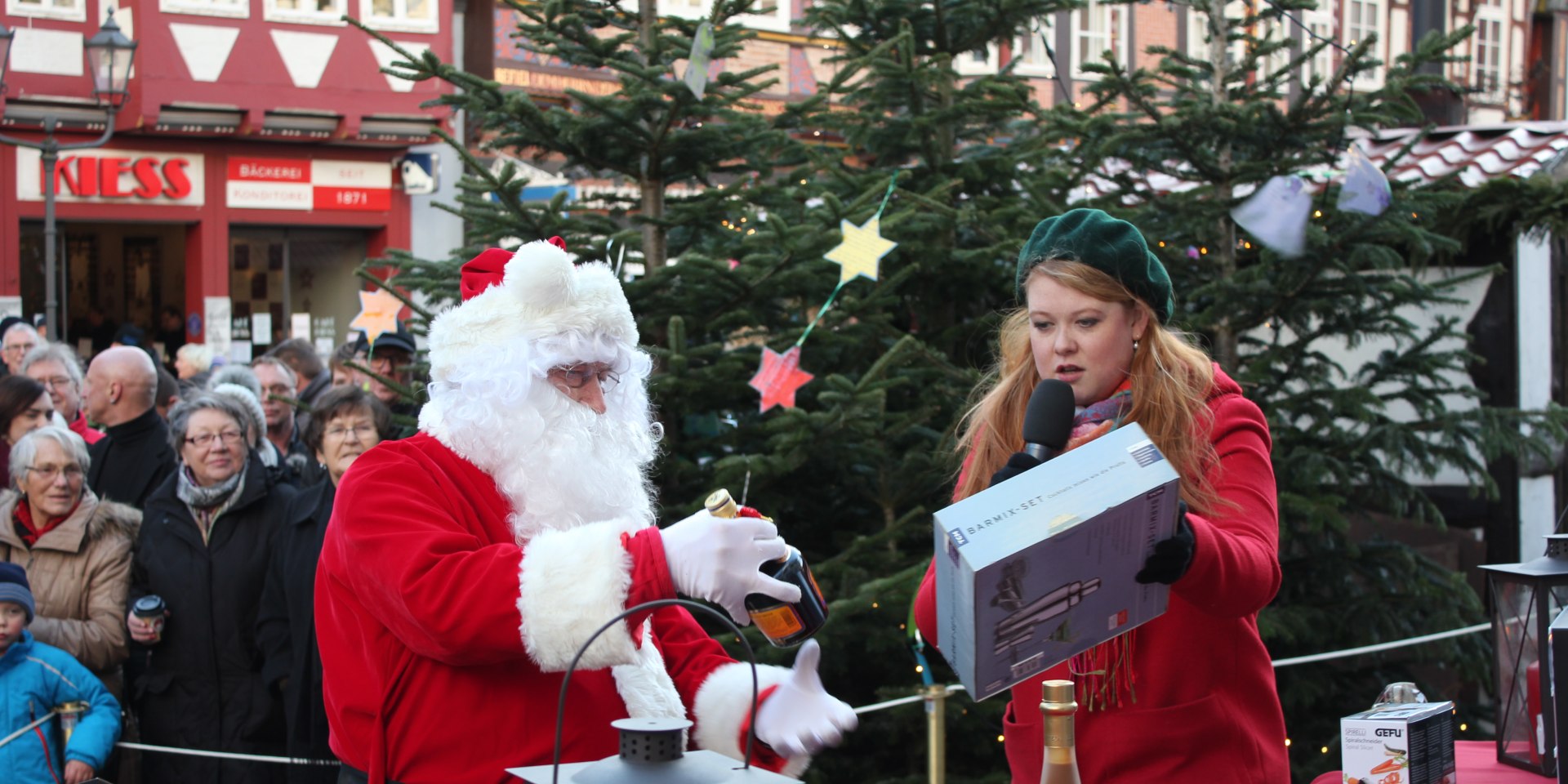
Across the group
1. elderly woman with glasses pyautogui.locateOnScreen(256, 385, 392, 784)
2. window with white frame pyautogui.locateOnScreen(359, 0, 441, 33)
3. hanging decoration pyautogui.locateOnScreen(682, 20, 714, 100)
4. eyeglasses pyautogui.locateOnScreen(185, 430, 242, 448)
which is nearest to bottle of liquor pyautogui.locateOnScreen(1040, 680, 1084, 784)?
elderly woman with glasses pyautogui.locateOnScreen(256, 385, 392, 784)

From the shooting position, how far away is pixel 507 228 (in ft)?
→ 18.9

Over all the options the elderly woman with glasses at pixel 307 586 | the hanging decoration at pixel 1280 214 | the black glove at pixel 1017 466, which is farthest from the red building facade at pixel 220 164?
the black glove at pixel 1017 466

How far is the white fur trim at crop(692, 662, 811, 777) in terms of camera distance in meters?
2.62

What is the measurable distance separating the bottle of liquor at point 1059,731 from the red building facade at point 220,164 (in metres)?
14.6

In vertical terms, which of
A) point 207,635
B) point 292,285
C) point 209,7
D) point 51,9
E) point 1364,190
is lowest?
point 207,635

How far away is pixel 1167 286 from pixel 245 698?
3666mm

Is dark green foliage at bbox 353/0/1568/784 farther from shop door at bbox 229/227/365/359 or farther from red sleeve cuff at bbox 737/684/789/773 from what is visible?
shop door at bbox 229/227/365/359

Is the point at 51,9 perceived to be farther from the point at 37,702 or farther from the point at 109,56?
the point at 37,702

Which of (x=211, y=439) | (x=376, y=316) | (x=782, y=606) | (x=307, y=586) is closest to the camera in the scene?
(x=782, y=606)

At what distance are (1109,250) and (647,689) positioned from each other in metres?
1.14

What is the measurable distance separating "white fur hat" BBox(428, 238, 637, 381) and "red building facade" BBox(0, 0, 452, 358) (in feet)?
44.2

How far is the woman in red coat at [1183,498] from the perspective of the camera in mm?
2445

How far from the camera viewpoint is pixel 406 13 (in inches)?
682

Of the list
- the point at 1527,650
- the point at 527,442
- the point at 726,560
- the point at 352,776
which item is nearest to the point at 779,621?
A: the point at 726,560
